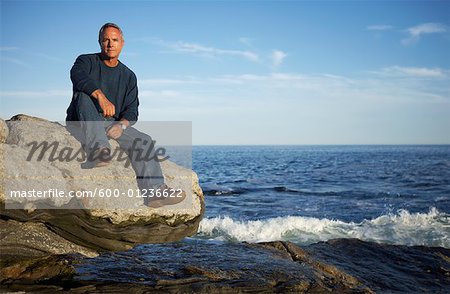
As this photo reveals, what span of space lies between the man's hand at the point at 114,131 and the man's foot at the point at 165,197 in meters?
1.00

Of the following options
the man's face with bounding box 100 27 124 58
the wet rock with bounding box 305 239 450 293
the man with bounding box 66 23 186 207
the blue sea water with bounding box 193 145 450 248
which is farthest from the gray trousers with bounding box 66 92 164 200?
Answer: the blue sea water with bounding box 193 145 450 248

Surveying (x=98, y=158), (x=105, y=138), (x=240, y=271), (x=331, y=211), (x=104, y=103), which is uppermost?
(x=104, y=103)

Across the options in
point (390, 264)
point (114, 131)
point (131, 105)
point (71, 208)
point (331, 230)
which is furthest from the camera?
point (331, 230)

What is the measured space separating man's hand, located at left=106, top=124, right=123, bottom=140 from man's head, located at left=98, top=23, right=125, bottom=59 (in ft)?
3.34

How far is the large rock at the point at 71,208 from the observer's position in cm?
452

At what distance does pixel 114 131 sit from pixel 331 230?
9185mm

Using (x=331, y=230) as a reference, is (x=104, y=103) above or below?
above

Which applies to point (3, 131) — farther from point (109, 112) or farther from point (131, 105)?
point (131, 105)

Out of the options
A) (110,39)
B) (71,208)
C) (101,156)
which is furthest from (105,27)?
(71,208)

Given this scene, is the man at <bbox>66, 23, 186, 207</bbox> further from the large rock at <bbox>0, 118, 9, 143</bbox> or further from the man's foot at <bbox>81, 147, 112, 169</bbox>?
the large rock at <bbox>0, 118, 9, 143</bbox>

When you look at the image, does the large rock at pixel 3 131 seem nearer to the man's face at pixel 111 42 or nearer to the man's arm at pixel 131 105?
the man's arm at pixel 131 105

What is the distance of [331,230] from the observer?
12125 mm

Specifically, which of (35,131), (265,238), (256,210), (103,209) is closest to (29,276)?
(103,209)

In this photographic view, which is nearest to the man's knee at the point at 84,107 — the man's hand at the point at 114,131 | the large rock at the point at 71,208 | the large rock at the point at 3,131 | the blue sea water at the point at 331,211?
the man's hand at the point at 114,131
